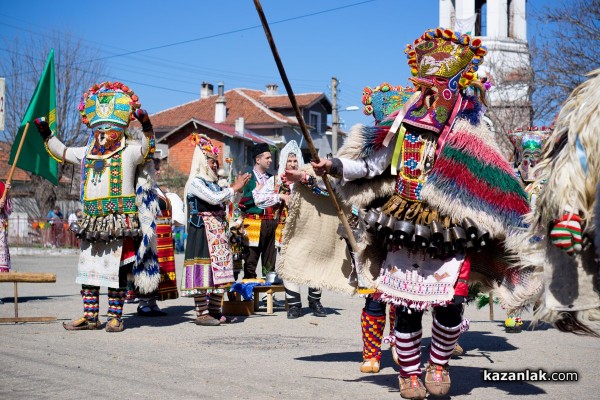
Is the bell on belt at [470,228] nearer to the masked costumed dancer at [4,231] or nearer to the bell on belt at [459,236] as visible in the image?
the bell on belt at [459,236]

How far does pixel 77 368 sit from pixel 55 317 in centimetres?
351

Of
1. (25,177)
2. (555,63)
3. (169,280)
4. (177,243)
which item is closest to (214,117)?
(25,177)

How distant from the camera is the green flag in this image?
11000 mm

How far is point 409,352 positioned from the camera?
6082 mm

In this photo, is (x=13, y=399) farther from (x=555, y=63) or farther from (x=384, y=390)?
(x=555, y=63)

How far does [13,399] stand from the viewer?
19.2ft

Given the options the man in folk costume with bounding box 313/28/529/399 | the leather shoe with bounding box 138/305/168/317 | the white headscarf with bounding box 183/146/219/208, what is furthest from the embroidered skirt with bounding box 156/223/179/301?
the man in folk costume with bounding box 313/28/529/399

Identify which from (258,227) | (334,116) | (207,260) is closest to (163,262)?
(207,260)

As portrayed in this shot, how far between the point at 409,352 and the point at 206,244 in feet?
16.6

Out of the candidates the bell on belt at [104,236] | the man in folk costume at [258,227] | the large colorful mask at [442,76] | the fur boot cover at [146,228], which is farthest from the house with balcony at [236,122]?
the large colorful mask at [442,76]

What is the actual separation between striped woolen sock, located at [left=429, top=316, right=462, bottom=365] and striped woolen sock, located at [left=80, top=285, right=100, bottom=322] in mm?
4693

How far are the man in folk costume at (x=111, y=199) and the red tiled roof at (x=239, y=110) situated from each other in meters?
50.5

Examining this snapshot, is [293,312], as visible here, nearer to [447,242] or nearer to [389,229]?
[389,229]

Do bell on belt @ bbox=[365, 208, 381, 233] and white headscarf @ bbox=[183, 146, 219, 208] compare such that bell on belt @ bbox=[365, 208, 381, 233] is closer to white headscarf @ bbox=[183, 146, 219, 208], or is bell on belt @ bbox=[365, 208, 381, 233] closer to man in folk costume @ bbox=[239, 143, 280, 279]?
white headscarf @ bbox=[183, 146, 219, 208]
